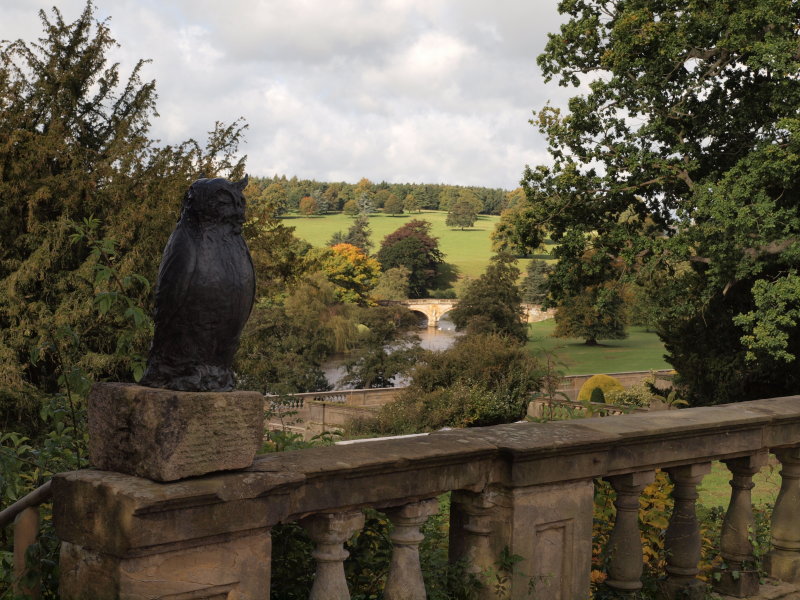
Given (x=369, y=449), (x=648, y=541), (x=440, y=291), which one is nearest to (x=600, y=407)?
(x=648, y=541)

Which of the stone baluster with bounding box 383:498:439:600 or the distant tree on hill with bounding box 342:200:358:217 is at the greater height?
the distant tree on hill with bounding box 342:200:358:217

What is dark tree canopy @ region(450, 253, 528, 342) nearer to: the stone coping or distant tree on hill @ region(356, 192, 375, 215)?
the stone coping

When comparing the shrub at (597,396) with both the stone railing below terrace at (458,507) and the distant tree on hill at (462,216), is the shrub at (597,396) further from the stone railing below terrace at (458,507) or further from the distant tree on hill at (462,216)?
the distant tree on hill at (462,216)

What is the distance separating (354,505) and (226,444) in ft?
1.86

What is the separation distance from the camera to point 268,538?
2.79m

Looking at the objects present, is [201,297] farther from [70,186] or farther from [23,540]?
[70,186]

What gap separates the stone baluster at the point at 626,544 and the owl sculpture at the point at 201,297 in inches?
76.1

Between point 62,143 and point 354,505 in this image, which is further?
point 62,143

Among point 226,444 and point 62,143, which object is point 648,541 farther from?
point 62,143

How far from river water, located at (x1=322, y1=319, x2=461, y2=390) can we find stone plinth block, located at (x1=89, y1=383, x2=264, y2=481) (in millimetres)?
42822

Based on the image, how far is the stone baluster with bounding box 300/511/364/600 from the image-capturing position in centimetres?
299

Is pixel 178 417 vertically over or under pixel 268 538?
over

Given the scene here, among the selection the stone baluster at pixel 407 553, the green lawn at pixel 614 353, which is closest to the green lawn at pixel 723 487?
the stone baluster at pixel 407 553

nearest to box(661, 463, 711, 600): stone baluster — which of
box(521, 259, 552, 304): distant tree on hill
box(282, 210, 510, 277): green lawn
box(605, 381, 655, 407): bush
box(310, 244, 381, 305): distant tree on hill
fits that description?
box(605, 381, 655, 407): bush
